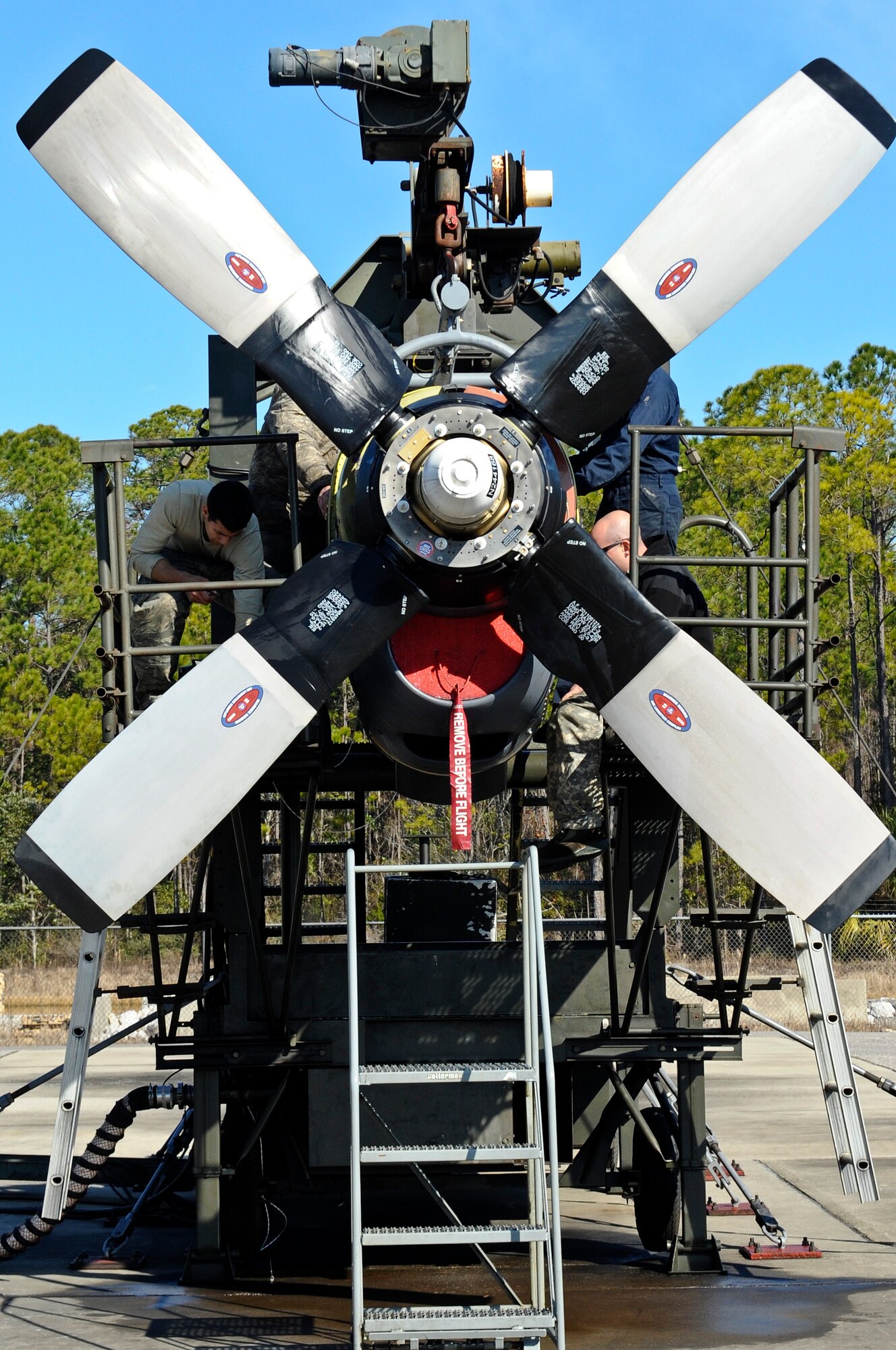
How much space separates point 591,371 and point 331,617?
1513 mm

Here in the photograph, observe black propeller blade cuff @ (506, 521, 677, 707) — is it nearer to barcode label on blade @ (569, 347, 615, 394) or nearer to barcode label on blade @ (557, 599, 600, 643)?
barcode label on blade @ (557, 599, 600, 643)

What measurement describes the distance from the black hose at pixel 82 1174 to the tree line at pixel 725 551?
29.3m

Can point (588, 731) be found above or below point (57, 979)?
below

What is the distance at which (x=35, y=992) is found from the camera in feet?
95.0

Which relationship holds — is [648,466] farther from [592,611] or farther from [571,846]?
[571,846]

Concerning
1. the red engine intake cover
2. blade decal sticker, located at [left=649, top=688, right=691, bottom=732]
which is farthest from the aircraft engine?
blade decal sticker, located at [left=649, top=688, right=691, bottom=732]

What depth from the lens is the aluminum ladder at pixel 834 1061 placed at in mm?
7566

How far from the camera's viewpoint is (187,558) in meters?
7.95

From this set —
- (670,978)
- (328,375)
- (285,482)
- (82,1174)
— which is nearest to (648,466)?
(285,482)

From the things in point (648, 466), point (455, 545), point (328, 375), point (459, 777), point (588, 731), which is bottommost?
point (459, 777)

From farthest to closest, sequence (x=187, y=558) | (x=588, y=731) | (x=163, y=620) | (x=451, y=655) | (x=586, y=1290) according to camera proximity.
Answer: (x=163, y=620) → (x=187, y=558) → (x=586, y=1290) → (x=588, y=731) → (x=451, y=655)

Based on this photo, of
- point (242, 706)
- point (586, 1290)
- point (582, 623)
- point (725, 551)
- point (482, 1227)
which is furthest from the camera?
point (725, 551)

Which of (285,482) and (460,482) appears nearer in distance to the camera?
(460,482)

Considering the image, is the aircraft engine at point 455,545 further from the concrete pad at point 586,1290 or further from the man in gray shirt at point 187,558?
the concrete pad at point 586,1290
